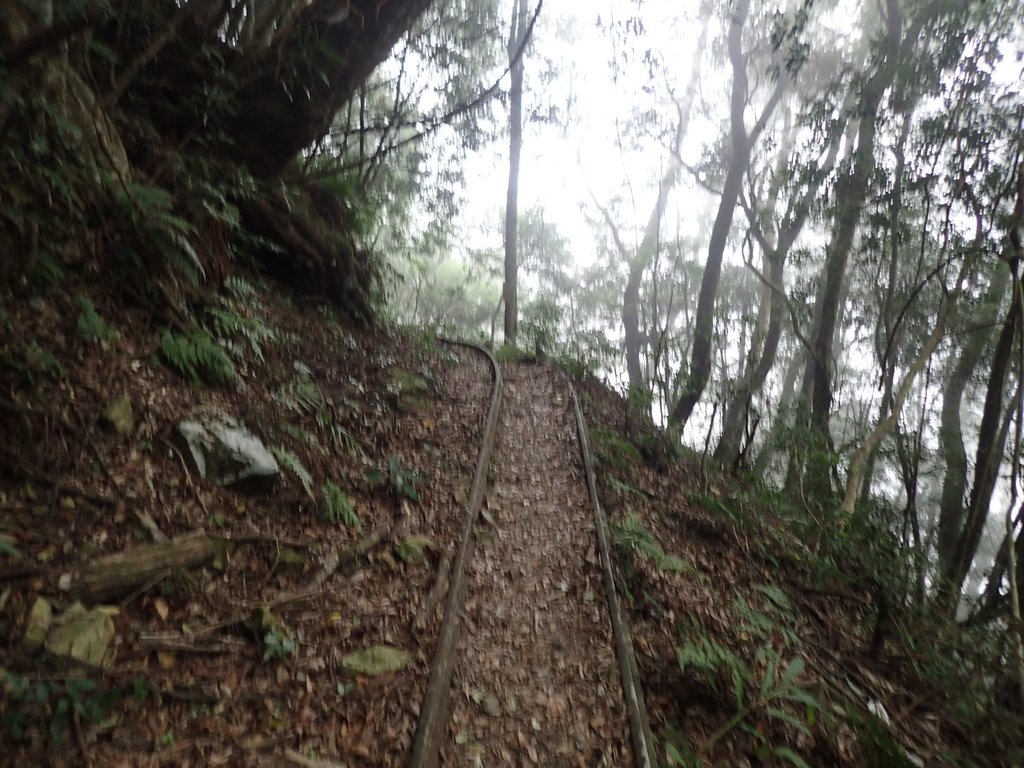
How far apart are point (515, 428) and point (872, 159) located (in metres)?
10.8

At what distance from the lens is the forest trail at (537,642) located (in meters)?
3.92

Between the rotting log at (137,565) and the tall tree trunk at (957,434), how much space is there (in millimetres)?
12267

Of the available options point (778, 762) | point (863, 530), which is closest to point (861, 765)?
point (778, 762)

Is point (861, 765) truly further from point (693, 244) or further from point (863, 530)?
point (693, 244)

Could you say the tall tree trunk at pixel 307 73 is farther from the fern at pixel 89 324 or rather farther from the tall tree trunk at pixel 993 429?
the tall tree trunk at pixel 993 429

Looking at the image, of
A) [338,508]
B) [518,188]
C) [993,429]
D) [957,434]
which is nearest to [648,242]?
[518,188]

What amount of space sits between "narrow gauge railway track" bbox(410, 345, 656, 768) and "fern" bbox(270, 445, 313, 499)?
1.50 m

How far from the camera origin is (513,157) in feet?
65.6

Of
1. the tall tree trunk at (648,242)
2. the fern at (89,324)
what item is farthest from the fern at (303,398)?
the tall tree trunk at (648,242)

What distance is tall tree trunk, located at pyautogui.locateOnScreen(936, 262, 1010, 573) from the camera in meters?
13.0

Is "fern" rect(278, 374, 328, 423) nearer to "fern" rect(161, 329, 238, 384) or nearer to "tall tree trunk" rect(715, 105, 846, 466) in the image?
"fern" rect(161, 329, 238, 384)

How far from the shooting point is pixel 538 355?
1655 cm

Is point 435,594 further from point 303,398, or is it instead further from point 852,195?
point 852,195

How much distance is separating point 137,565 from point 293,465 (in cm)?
179
